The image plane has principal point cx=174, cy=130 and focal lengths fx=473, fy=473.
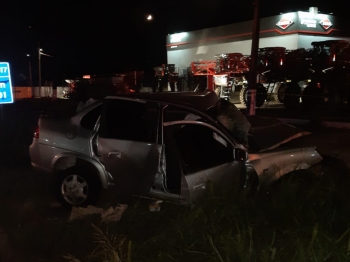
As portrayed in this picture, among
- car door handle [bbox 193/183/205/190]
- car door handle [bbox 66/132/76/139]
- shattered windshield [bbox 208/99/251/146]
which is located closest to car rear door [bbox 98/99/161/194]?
car door handle [bbox 66/132/76/139]

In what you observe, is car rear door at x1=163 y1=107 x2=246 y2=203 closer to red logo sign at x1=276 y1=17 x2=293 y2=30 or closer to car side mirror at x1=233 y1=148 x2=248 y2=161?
car side mirror at x1=233 y1=148 x2=248 y2=161

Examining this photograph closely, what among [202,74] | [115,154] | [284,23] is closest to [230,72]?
[202,74]

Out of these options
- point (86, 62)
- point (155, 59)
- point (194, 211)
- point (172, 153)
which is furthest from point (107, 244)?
point (86, 62)

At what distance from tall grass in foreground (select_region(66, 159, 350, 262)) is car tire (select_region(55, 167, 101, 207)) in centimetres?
112

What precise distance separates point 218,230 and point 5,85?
8444mm

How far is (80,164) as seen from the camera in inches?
273

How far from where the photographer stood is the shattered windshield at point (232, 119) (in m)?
6.33

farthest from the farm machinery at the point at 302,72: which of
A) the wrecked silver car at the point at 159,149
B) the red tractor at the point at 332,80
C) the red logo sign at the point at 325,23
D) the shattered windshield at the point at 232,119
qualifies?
the wrecked silver car at the point at 159,149

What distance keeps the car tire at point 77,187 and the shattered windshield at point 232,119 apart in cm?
197

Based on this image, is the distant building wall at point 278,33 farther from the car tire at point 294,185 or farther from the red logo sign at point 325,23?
the car tire at point 294,185

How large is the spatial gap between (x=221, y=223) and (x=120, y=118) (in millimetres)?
2477

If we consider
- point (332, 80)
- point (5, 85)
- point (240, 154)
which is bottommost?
point (240, 154)

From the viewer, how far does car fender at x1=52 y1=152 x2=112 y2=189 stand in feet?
22.1

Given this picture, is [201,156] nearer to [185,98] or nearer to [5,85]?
[185,98]
